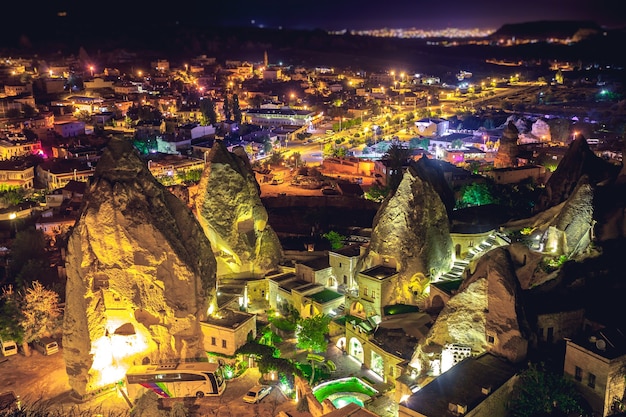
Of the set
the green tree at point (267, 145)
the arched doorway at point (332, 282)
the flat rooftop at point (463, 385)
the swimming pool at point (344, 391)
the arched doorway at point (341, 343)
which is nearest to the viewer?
the flat rooftop at point (463, 385)

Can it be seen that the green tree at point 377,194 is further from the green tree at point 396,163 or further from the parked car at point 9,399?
the parked car at point 9,399

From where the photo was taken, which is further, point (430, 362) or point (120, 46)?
point (120, 46)

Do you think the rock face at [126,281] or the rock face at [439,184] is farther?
the rock face at [439,184]

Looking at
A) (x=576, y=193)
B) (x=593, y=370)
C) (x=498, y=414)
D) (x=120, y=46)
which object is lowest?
(x=498, y=414)

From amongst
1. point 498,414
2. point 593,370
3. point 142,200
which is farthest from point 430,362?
point 142,200

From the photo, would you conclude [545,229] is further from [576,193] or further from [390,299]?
[390,299]

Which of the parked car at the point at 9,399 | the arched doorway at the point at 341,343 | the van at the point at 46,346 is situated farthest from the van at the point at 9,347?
the arched doorway at the point at 341,343
